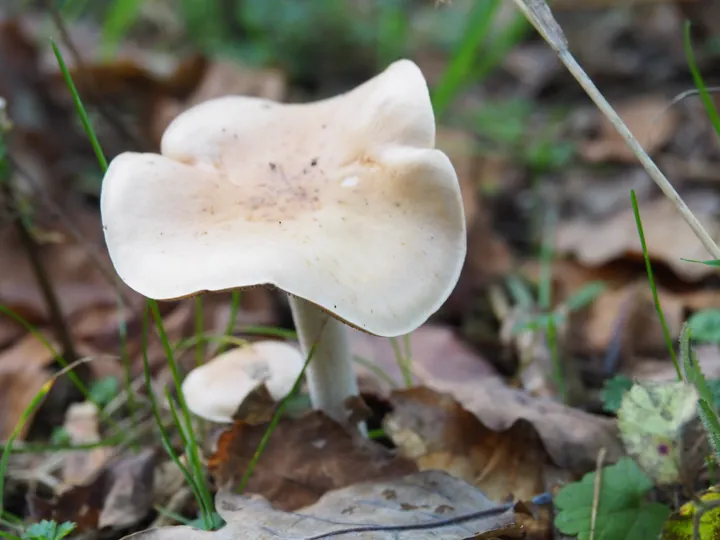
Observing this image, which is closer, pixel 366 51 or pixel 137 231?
pixel 137 231

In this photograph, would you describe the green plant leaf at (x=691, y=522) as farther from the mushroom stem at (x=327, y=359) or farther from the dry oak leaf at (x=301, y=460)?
the mushroom stem at (x=327, y=359)

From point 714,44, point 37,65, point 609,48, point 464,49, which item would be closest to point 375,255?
point 464,49

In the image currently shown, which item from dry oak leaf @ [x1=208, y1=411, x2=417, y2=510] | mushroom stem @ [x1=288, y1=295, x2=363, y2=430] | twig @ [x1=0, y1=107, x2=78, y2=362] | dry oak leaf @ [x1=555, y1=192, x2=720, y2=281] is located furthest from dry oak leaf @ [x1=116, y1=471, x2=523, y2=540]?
dry oak leaf @ [x1=555, y1=192, x2=720, y2=281]

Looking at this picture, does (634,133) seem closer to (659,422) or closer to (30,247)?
(659,422)

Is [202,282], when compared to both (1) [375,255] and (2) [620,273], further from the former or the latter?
(2) [620,273]

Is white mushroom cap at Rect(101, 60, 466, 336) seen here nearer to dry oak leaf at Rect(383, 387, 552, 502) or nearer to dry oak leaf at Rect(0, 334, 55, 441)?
dry oak leaf at Rect(383, 387, 552, 502)

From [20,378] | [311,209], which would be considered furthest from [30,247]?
[311,209]
